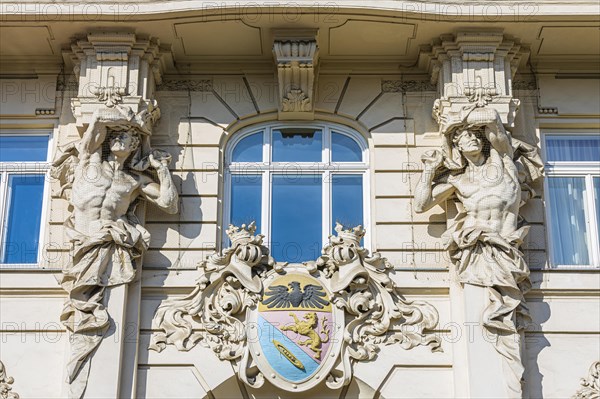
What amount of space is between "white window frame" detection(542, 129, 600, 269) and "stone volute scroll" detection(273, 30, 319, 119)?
302cm

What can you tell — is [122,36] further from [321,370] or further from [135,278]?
[321,370]

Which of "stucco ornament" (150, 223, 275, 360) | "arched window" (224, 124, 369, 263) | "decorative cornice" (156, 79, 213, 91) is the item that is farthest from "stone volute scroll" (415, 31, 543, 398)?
"decorative cornice" (156, 79, 213, 91)

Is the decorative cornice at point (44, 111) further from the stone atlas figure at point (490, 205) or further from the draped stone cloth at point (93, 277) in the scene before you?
the stone atlas figure at point (490, 205)

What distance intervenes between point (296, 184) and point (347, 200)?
0.66 m

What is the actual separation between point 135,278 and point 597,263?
5462 millimetres

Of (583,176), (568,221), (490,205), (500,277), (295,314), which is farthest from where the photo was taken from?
(583,176)

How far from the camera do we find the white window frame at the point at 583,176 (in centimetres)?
1352

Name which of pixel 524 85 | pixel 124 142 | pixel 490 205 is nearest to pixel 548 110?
pixel 524 85

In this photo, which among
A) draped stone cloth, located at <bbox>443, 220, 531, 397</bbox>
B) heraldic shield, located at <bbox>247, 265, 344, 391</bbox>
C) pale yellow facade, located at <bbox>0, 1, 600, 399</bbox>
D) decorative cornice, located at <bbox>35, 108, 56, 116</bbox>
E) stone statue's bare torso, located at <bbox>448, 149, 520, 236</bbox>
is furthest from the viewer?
decorative cornice, located at <bbox>35, 108, 56, 116</bbox>

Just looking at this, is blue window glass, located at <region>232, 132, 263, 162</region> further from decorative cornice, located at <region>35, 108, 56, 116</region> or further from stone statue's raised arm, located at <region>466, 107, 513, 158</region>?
stone statue's raised arm, located at <region>466, 107, 513, 158</region>

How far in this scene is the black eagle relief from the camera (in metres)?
12.7

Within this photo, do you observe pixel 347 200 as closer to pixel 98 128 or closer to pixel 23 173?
pixel 98 128

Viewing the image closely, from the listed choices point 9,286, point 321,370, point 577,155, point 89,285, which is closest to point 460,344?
point 321,370

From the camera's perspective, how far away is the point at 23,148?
14.2m
